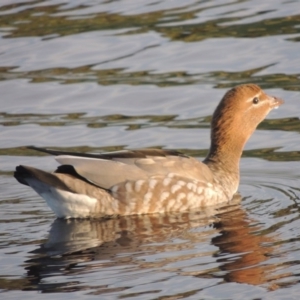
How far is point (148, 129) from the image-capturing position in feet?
47.2

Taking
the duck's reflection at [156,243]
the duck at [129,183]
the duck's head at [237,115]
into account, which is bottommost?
the duck's reflection at [156,243]

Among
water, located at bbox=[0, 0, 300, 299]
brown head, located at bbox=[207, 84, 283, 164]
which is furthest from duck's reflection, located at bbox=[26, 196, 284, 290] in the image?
brown head, located at bbox=[207, 84, 283, 164]

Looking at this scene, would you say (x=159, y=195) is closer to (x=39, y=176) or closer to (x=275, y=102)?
(x=39, y=176)

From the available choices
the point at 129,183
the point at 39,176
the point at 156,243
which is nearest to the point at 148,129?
the point at 129,183

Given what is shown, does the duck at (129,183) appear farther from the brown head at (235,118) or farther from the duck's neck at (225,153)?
the brown head at (235,118)

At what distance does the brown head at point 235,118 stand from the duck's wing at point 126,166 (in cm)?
69

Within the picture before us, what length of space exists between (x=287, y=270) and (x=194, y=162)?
9.70ft

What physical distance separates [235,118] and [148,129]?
2.03 meters

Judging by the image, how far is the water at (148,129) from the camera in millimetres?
9250

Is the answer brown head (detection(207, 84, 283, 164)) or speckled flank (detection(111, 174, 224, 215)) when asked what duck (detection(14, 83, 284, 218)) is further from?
brown head (detection(207, 84, 283, 164))

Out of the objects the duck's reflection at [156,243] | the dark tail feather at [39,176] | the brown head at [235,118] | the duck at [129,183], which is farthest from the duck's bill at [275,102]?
the dark tail feather at [39,176]

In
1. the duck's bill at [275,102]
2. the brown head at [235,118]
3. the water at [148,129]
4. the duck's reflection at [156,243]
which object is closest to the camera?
the water at [148,129]

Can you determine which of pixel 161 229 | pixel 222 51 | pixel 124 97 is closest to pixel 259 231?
pixel 161 229

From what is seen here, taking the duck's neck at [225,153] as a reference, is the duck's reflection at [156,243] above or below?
below
